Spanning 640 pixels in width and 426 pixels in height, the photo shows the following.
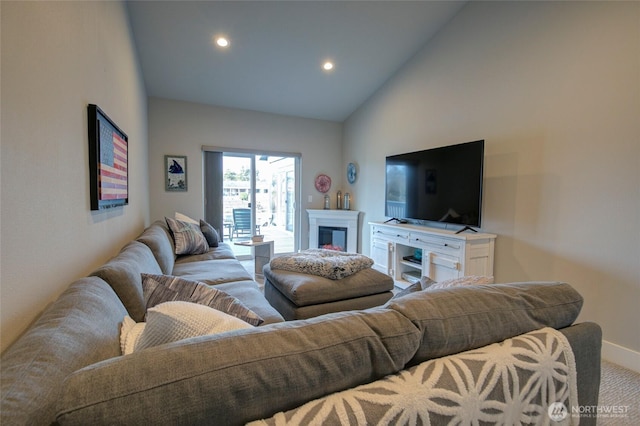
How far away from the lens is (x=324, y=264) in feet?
7.67

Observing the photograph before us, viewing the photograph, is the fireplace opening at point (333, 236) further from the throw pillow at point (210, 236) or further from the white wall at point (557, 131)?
the white wall at point (557, 131)

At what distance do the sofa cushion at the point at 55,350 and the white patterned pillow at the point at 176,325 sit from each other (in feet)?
0.34

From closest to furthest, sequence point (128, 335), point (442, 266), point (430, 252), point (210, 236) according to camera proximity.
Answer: point (128, 335)
point (442, 266)
point (430, 252)
point (210, 236)

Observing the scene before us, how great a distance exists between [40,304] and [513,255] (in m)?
3.44

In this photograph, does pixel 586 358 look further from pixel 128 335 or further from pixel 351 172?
pixel 351 172

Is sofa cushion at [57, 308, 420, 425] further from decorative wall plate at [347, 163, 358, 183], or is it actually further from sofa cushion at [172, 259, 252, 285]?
decorative wall plate at [347, 163, 358, 183]

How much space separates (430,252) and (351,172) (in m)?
2.52

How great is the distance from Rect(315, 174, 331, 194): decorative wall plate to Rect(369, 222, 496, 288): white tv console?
1.61m

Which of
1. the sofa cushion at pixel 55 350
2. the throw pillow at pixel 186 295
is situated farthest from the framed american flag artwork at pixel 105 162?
the sofa cushion at pixel 55 350

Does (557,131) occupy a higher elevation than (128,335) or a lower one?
higher

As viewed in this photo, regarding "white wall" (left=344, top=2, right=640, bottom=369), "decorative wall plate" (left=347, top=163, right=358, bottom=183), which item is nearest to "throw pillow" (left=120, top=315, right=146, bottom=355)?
"white wall" (left=344, top=2, right=640, bottom=369)

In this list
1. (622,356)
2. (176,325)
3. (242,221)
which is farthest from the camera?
(242,221)

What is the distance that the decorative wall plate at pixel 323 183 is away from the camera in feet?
18.1

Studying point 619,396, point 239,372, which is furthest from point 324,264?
point 619,396
